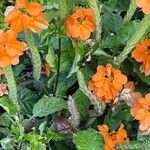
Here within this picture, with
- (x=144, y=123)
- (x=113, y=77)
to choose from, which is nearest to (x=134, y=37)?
(x=113, y=77)

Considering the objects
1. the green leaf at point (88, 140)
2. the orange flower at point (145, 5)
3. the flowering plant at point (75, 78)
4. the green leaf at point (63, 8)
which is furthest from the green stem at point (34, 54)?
the orange flower at point (145, 5)

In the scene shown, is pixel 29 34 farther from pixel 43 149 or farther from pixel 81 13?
pixel 43 149

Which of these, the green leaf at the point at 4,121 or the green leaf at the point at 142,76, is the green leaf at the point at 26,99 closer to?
the green leaf at the point at 4,121

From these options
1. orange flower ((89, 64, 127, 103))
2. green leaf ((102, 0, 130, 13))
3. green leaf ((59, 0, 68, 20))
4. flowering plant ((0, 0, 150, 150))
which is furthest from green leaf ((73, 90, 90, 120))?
green leaf ((102, 0, 130, 13))

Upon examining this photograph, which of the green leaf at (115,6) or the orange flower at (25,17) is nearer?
the orange flower at (25,17)

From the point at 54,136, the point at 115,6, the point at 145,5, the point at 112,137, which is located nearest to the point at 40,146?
the point at 54,136

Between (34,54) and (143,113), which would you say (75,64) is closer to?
(34,54)

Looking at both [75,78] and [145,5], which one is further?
[75,78]
